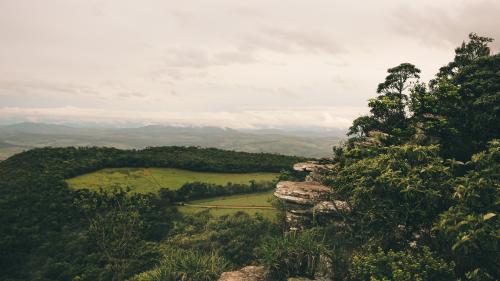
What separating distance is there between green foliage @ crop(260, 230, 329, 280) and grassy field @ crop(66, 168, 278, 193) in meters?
54.3

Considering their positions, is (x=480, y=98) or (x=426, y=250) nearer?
(x=426, y=250)

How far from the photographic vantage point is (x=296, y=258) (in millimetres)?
47375

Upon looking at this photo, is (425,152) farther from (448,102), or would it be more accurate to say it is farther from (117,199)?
(117,199)

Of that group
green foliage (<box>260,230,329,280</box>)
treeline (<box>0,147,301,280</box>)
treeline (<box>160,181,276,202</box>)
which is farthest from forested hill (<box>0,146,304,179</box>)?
green foliage (<box>260,230,329,280</box>)

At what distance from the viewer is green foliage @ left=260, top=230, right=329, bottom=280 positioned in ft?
152

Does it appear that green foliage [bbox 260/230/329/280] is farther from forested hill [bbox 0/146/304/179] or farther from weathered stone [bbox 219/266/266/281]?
forested hill [bbox 0/146/304/179]

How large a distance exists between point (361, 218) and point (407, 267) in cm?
1194

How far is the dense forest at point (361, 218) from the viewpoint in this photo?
34.3 m

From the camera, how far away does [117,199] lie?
281ft

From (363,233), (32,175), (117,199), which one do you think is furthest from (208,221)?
(32,175)

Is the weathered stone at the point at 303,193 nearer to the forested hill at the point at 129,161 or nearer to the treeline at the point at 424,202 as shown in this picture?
the treeline at the point at 424,202

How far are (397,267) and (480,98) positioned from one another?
26881 mm


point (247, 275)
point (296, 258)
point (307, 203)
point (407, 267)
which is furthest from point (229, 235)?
point (407, 267)

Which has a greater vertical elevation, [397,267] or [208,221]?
[397,267]
